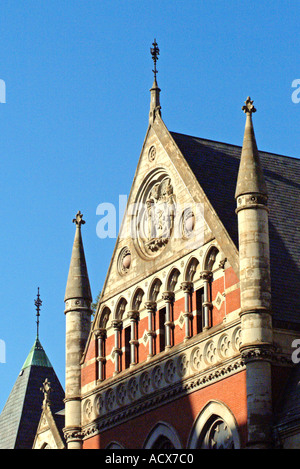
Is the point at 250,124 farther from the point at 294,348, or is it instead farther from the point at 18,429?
the point at 18,429

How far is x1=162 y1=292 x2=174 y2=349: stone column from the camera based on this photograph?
148ft

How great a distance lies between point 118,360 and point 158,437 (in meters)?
4.45

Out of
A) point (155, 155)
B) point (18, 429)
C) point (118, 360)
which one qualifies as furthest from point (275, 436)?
point (18, 429)

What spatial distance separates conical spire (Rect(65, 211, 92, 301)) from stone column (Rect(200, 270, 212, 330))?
329 inches

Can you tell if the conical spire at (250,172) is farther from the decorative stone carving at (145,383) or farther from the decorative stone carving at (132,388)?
the decorative stone carving at (132,388)

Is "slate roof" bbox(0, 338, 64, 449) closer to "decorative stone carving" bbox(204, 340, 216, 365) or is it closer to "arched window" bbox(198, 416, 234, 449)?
"decorative stone carving" bbox(204, 340, 216, 365)

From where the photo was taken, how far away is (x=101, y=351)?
49.0 metres

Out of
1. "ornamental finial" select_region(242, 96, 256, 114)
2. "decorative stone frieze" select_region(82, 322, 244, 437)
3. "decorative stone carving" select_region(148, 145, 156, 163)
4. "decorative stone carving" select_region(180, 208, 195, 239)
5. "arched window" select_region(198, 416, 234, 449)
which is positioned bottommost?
"arched window" select_region(198, 416, 234, 449)

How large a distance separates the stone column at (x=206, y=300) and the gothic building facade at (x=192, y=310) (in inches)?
2.8

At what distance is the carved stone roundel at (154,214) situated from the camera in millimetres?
46656

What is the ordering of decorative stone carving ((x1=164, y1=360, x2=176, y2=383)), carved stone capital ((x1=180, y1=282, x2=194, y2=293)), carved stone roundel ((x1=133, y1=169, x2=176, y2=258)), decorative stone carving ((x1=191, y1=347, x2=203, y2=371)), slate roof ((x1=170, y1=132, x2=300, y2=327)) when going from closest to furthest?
slate roof ((x1=170, y1=132, x2=300, y2=327)) < decorative stone carving ((x1=191, y1=347, x2=203, y2=371)) < decorative stone carving ((x1=164, y1=360, x2=176, y2=383)) < carved stone capital ((x1=180, y1=282, x2=194, y2=293)) < carved stone roundel ((x1=133, y1=169, x2=176, y2=258))

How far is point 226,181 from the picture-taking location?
46.7m

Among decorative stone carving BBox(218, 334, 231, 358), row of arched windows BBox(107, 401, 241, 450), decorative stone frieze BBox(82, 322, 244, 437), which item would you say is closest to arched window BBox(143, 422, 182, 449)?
row of arched windows BBox(107, 401, 241, 450)
